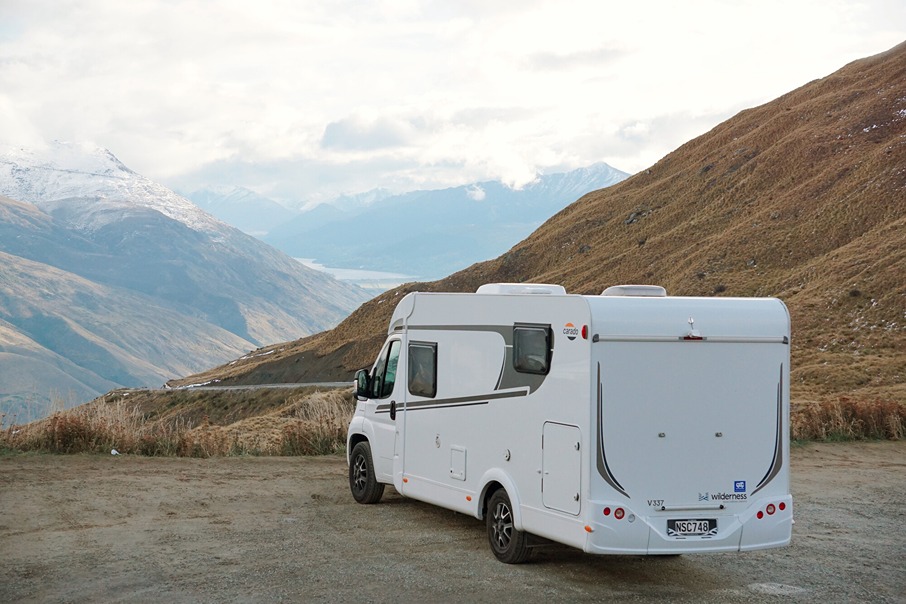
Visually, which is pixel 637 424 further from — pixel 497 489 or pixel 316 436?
pixel 316 436

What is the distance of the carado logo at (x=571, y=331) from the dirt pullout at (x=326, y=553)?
7.90 feet

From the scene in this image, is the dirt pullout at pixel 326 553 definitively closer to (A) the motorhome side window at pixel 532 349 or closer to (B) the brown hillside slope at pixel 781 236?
(A) the motorhome side window at pixel 532 349

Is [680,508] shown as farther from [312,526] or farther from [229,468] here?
[229,468]

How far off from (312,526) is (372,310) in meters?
88.2

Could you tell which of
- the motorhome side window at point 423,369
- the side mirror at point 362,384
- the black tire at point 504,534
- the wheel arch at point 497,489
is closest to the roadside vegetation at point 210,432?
the side mirror at point 362,384

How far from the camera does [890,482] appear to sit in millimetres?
16406

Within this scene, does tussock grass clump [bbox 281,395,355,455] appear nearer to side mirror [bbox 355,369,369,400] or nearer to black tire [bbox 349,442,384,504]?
black tire [bbox 349,442,384,504]

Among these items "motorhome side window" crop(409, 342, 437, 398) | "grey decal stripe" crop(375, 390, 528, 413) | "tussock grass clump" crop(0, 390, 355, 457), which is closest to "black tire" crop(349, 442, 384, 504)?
"grey decal stripe" crop(375, 390, 528, 413)

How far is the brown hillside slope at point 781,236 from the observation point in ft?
165

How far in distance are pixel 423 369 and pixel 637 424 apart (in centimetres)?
367

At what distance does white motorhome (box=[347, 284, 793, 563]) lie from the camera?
30.0 ft

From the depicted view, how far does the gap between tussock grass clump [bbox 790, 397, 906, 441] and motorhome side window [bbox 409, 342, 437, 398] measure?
37.5ft

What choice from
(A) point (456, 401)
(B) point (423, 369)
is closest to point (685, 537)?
(A) point (456, 401)

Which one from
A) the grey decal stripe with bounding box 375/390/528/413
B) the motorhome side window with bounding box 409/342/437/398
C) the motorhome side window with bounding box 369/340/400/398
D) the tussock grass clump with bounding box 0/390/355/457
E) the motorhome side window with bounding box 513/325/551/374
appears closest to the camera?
the motorhome side window with bounding box 513/325/551/374
